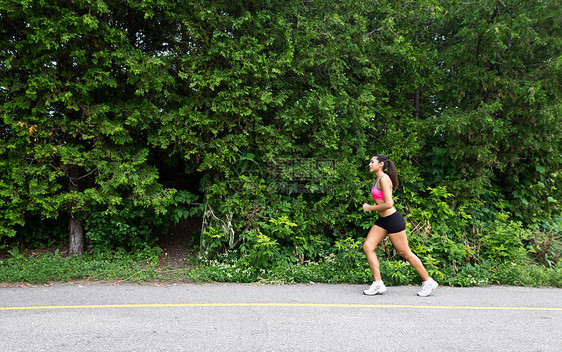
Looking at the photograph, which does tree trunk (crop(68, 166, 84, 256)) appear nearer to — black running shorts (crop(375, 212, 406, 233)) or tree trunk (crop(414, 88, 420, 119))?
black running shorts (crop(375, 212, 406, 233))

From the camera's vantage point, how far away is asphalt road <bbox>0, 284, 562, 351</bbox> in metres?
3.16

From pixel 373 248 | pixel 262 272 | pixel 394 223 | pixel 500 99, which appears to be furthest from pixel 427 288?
pixel 500 99

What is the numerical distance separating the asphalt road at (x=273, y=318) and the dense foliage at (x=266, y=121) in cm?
113

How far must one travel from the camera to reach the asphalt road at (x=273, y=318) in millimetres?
3162

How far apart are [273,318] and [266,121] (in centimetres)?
392

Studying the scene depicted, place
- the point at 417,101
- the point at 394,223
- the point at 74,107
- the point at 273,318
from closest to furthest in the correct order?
the point at 273,318, the point at 394,223, the point at 74,107, the point at 417,101

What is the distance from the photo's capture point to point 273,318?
3805mm

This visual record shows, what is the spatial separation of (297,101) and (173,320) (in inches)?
172

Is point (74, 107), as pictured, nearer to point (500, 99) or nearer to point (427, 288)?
point (427, 288)

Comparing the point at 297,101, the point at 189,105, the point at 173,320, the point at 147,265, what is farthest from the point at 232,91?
the point at 173,320

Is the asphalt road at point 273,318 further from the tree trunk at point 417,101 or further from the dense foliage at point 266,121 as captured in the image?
the tree trunk at point 417,101

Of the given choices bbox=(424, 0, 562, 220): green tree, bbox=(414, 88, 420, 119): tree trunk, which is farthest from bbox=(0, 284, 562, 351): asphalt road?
bbox=(414, 88, 420, 119): tree trunk

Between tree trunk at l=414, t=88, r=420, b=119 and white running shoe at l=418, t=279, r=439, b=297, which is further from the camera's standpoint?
tree trunk at l=414, t=88, r=420, b=119

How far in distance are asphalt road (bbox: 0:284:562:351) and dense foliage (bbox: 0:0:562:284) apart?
113 centimetres
